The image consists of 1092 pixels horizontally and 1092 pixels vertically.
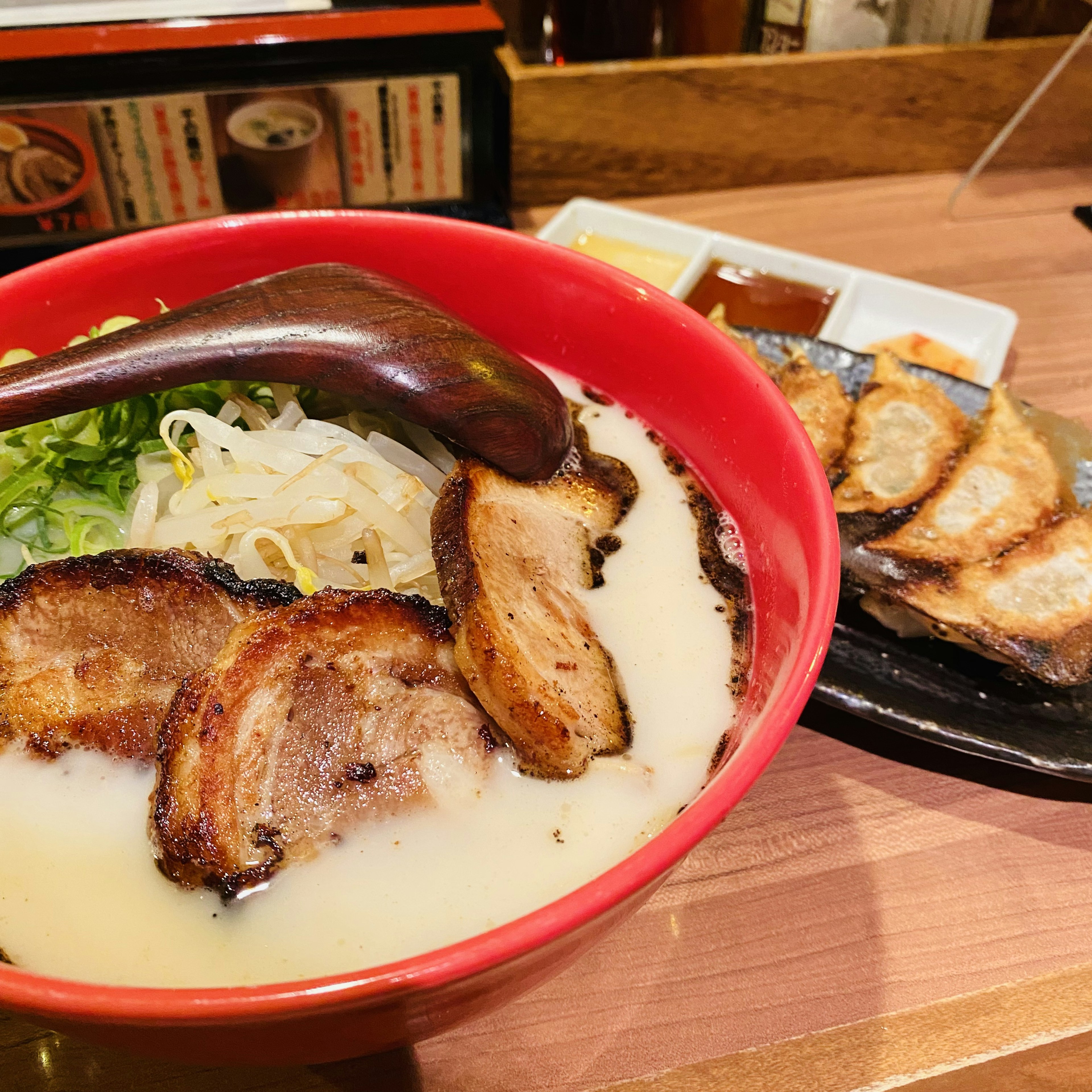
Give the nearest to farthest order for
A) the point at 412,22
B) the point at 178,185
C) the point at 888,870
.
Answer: the point at 888,870 < the point at 412,22 < the point at 178,185

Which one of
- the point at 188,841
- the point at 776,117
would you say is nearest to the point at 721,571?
the point at 188,841

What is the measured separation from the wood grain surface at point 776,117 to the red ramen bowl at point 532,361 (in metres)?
1.13

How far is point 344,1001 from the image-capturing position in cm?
55

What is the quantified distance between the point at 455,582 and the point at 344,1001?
14.4 inches

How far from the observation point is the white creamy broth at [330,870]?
696mm

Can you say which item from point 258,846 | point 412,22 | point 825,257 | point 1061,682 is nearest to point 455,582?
point 258,846

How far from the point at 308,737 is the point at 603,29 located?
82.6 inches

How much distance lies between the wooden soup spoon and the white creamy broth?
0.33 m

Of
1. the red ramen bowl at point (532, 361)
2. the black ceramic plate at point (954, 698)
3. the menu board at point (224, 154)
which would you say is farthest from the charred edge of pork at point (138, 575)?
the menu board at point (224, 154)

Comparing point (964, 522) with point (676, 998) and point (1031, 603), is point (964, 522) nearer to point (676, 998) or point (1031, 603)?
point (1031, 603)

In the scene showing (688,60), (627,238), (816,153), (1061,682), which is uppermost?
(688,60)

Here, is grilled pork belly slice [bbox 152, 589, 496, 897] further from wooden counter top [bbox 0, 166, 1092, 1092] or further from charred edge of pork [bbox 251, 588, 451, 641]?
wooden counter top [bbox 0, 166, 1092, 1092]

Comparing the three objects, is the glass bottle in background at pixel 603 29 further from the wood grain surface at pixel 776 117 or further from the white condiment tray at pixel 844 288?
the white condiment tray at pixel 844 288

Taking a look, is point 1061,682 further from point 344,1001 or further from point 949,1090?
point 344,1001
